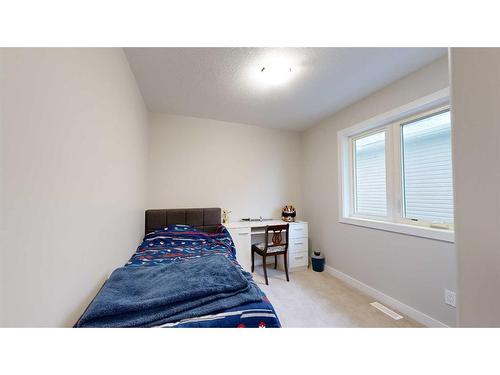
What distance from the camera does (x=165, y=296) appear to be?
85 centimetres

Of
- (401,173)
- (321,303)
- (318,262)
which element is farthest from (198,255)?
(401,173)

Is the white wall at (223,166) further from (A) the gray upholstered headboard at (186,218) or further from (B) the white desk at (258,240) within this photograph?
(B) the white desk at (258,240)

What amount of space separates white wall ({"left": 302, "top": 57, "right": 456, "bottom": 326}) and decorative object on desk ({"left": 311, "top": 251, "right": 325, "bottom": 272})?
106 mm

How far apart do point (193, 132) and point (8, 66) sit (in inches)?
97.5

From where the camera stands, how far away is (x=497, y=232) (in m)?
0.54

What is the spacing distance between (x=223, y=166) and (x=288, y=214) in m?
1.38

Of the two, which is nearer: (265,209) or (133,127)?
(133,127)

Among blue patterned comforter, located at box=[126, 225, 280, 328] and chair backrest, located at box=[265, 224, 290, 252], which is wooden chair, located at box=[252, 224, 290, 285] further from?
blue patterned comforter, located at box=[126, 225, 280, 328]

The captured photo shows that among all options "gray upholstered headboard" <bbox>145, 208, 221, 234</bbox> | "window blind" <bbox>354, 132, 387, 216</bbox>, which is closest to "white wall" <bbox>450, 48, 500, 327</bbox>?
"window blind" <bbox>354, 132, 387, 216</bbox>

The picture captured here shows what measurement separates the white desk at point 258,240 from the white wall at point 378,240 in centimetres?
28

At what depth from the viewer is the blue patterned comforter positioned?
2.61 feet

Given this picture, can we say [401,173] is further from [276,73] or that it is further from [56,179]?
[56,179]
